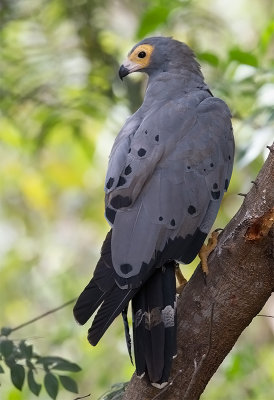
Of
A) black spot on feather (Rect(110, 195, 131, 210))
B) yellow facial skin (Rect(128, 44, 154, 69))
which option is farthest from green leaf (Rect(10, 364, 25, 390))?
yellow facial skin (Rect(128, 44, 154, 69))

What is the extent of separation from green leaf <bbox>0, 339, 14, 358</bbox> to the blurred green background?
4.40 ft

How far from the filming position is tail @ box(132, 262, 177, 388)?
272 centimetres

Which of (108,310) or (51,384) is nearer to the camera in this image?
(108,310)

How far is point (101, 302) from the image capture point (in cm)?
283

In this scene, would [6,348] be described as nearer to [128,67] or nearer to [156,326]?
[156,326]

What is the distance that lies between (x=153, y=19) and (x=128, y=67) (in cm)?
46

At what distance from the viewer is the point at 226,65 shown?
449cm

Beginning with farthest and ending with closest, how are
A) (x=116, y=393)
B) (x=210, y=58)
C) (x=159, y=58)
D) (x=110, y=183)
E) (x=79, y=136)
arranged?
(x=79, y=136) → (x=210, y=58) → (x=159, y=58) → (x=110, y=183) → (x=116, y=393)

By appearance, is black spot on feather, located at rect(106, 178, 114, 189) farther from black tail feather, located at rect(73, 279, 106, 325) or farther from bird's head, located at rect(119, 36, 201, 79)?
bird's head, located at rect(119, 36, 201, 79)

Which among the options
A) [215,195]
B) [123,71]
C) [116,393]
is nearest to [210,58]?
[123,71]

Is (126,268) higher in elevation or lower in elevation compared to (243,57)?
lower

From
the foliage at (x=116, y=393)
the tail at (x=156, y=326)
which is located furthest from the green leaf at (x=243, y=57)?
the foliage at (x=116, y=393)

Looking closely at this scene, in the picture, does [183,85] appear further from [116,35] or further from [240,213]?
[116,35]

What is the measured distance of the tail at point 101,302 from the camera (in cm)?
277
